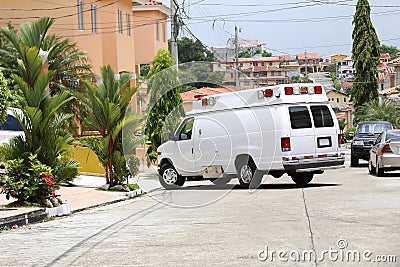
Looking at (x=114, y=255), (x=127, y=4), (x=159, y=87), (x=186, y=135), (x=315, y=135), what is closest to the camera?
(x=114, y=255)

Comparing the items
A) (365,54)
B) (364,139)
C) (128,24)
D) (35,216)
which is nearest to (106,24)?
(128,24)

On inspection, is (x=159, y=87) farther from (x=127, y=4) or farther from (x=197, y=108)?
(x=127, y=4)

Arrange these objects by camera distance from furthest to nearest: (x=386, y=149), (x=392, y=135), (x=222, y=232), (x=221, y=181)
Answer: (x=392, y=135), (x=386, y=149), (x=221, y=181), (x=222, y=232)

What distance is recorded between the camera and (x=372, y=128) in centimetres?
3130

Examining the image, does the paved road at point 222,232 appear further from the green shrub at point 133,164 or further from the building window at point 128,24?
the building window at point 128,24

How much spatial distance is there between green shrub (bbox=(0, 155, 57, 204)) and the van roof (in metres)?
6.54

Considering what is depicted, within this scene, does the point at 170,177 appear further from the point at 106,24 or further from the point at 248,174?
the point at 106,24

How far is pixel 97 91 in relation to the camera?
21.0 m

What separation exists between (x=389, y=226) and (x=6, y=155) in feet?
29.7

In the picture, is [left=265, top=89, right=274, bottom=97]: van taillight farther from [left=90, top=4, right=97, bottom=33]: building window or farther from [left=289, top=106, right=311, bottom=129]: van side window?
[left=90, top=4, right=97, bottom=33]: building window

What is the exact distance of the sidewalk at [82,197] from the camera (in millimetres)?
14414

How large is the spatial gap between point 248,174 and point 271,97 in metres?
2.37

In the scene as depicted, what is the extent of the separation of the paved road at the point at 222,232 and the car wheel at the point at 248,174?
2.07 m

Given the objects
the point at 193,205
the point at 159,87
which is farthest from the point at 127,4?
the point at 193,205
